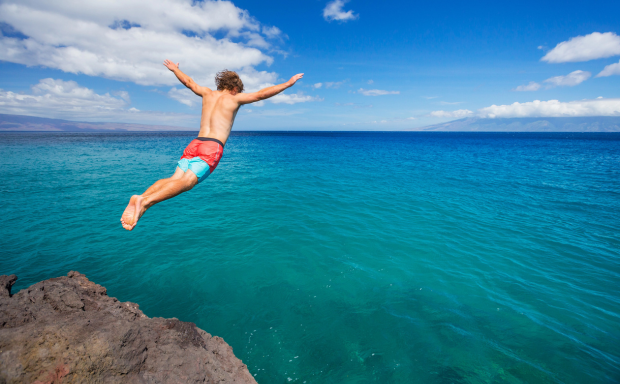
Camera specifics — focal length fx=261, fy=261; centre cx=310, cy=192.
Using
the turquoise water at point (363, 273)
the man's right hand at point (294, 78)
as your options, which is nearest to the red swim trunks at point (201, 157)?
the man's right hand at point (294, 78)

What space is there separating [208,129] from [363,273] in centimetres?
686

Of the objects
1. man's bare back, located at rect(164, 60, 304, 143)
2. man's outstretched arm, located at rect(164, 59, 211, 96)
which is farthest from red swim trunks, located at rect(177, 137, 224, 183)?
man's outstretched arm, located at rect(164, 59, 211, 96)

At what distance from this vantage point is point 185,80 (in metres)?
5.54

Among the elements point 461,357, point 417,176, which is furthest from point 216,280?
point 417,176

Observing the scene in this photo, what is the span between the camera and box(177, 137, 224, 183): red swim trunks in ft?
15.3

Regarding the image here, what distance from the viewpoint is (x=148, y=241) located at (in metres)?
11.2

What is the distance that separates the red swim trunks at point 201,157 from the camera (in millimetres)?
4652

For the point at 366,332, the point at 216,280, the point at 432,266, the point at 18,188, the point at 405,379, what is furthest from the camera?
the point at 18,188

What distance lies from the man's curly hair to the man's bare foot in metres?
2.81

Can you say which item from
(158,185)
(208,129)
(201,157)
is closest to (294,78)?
(208,129)

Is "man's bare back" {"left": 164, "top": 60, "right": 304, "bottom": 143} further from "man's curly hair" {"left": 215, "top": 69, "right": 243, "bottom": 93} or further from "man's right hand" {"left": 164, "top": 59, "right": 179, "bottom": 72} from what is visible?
"man's right hand" {"left": 164, "top": 59, "right": 179, "bottom": 72}

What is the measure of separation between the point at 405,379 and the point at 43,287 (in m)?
7.05

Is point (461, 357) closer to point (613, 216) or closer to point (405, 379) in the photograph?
point (405, 379)

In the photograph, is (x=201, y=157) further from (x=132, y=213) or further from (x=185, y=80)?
(x=185, y=80)
